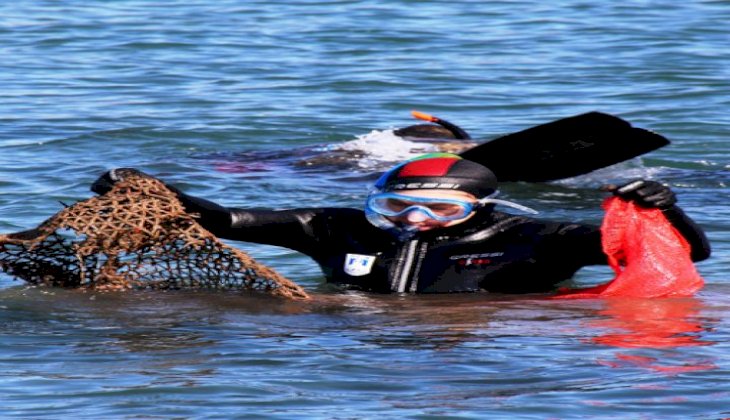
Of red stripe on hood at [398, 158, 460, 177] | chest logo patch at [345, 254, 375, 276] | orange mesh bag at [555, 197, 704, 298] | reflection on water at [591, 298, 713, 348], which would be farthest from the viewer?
chest logo patch at [345, 254, 375, 276]

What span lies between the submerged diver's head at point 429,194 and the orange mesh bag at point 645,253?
668mm

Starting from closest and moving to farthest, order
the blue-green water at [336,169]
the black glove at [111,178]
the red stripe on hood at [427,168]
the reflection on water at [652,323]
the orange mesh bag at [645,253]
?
the blue-green water at [336,169] → the reflection on water at [652,323] → the orange mesh bag at [645,253] → the black glove at [111,178] → the red stripe on hood at [427,168]

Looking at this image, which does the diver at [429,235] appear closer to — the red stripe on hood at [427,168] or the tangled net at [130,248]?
the red stripe on hood at [427,168]

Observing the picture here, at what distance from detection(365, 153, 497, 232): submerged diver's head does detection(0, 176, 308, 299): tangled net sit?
597 millimetres

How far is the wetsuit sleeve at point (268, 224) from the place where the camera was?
25.5 ft

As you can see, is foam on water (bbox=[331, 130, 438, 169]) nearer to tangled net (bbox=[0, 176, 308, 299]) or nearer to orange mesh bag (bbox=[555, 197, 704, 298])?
tangled net (bbox=[0, 176, 308, 299])

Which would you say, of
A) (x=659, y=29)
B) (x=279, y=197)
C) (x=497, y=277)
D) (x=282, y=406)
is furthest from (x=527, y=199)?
(x=659, y=29)

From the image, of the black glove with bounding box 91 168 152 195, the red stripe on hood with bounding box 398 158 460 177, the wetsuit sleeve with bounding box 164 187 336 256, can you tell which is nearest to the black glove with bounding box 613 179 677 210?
the red stripe on hood with bounding box 398 158 460 177

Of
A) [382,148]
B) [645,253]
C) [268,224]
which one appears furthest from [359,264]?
[382,148]

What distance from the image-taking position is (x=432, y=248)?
7.70 meters

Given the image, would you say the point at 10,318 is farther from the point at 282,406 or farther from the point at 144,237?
the point at 282,406

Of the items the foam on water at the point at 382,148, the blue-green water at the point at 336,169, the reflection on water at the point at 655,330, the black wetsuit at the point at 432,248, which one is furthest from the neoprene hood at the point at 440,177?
the foam on water at the point at 382,148

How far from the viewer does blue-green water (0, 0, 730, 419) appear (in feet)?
19.4

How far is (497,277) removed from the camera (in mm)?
7680
